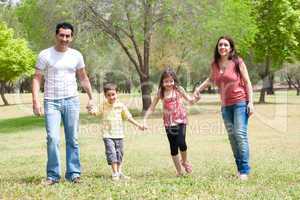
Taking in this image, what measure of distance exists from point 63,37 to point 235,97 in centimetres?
257

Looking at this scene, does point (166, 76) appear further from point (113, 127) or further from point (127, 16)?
point (127, 16)

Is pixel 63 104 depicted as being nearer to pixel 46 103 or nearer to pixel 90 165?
pixel 46 103

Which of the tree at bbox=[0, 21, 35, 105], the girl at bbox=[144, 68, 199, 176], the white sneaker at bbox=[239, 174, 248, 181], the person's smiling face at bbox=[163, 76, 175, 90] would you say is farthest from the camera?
the tree at bbox=[0, 21, 35, 105]

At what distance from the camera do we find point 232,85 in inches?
292

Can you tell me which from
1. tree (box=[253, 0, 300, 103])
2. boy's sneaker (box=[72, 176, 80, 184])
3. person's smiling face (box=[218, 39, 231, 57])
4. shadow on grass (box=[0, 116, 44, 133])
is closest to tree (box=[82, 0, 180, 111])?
shadow on grass (box=[0, 116, 44, 133])

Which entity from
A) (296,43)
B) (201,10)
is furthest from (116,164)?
(296,43)

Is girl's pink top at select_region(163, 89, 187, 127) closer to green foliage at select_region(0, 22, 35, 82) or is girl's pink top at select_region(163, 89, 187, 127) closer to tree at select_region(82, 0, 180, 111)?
tree at select_region(82, 0, 180, 111)

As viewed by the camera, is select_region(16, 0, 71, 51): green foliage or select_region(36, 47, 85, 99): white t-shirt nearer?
select_region(36, 47, 85, 99): white t-shirt

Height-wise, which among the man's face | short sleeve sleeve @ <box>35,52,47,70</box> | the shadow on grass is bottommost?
the shadow on grass

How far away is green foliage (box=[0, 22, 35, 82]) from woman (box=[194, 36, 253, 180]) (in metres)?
41.9

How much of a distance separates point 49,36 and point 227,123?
863 inches

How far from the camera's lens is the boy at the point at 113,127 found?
25.4ft

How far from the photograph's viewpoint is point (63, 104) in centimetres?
711

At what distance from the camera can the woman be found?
733cm
